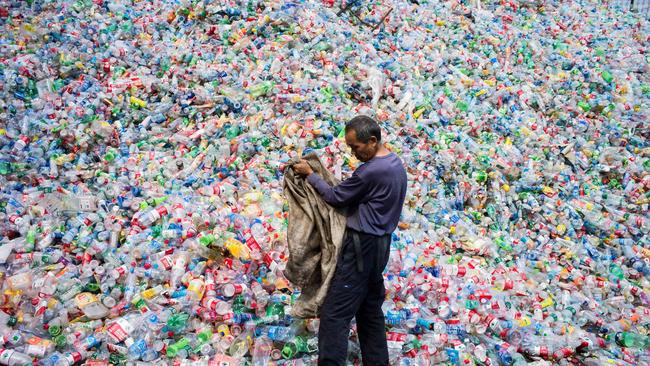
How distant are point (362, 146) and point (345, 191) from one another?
0.27 m

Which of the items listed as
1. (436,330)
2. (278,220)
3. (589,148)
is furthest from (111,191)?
(589,148)

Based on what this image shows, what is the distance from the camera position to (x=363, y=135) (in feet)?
8.71

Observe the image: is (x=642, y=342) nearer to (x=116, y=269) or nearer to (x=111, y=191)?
(x=116, y=269)

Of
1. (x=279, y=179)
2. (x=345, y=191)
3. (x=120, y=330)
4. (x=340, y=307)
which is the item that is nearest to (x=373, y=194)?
(x=345, y=191)

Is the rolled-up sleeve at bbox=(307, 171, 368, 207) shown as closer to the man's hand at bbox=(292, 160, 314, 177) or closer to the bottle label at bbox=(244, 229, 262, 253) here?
the man's hand at bbox=(292, 160, 314, 177)

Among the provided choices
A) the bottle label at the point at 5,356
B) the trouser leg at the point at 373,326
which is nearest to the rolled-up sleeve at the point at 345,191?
the trouser leg at the point at 373,326

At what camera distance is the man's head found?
2.66 m

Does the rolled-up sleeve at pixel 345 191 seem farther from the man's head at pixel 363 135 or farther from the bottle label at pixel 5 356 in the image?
the bottle label at pixel 5 356

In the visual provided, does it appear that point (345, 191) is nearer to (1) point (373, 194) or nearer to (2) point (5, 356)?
(1) point (373, 194)

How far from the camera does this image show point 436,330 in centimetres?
361

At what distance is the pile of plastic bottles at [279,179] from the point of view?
3.47 m

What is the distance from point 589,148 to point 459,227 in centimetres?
303

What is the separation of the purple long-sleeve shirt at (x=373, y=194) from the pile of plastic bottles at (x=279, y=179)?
1077 millimetres

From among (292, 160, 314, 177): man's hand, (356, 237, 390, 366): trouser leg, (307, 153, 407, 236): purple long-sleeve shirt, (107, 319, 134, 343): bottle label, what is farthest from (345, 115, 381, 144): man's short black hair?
(107, 319, 134, 343): bottle label
